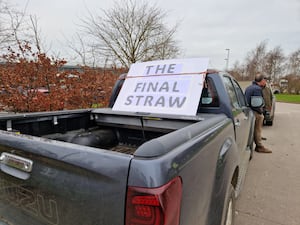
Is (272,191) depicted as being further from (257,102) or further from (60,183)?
(60,183)

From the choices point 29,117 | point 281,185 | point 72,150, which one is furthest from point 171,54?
point 72,150

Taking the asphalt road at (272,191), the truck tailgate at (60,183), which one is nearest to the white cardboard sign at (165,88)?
the truck tailgate at (60,183)

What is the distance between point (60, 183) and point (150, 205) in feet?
1.76

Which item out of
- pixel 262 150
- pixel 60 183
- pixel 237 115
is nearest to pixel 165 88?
pixel 237 115

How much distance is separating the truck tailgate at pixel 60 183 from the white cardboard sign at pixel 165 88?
4.95 ft

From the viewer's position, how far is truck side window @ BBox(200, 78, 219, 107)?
251cm

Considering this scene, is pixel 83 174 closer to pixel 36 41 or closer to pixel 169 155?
pixel 169 155

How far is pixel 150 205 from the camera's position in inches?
36.0

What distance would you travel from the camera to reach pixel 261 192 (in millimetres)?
3402

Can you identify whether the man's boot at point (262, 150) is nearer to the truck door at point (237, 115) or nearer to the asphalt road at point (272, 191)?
the asphalt road at point (272, 191)

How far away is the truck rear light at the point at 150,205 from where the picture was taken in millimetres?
904

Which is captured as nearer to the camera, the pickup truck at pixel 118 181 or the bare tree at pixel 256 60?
the pickup truck at pixel 118 181

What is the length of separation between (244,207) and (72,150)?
283 cm

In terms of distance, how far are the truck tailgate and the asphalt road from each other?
2.33m
